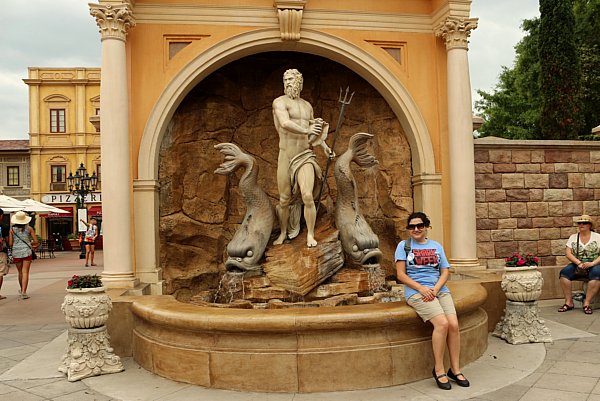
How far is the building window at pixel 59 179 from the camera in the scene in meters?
33.9

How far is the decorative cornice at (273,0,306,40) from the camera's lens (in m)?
7.82

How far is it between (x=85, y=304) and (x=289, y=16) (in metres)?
5.13

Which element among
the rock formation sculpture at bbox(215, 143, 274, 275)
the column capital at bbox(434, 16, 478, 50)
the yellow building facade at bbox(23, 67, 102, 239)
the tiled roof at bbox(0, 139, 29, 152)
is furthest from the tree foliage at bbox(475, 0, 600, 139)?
the tiled roof at bbox(0, 139, 29, 152)

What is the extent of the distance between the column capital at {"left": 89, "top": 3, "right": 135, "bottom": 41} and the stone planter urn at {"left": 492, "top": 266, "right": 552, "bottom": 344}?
19.3 feet

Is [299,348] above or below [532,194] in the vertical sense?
below

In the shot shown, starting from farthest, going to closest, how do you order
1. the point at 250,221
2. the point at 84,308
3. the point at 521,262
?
the point at 250,221, the point at 521,262, the point at 84,308

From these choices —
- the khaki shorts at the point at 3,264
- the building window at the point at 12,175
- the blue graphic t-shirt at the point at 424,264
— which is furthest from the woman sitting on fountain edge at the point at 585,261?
the building window at the point at 12,175

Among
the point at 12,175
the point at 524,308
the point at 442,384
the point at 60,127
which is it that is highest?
the point at 60,127

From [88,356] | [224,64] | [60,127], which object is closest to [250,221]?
[224,64]

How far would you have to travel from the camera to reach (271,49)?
8273 millimetres

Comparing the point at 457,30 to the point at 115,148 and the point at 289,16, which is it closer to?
the point at 289,16

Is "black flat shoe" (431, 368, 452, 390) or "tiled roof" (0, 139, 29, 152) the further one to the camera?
"tiled roof" (0, 139, 29, 152)

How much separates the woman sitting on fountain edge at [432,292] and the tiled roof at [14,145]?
35.5 meters

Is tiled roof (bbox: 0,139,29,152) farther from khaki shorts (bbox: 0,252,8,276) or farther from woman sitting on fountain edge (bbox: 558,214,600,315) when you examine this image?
woman sitting on fountain edge (bbox: 558,214,600,315)
